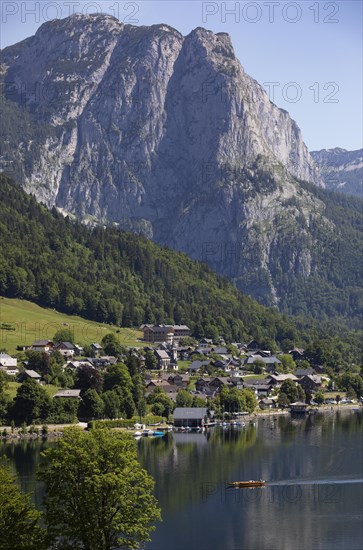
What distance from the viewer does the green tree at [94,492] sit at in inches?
1953

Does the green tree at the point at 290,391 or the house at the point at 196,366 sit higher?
the house at the point at 196,366

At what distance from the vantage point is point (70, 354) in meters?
181

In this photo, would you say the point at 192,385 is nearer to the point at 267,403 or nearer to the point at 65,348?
the point at 267,403

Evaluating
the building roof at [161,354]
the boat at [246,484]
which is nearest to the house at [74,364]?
the building roof at [161,354]

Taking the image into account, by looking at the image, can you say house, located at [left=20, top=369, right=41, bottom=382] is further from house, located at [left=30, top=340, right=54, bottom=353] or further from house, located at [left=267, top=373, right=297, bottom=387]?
house, located at [left=267, top=373, right=297, bottom=387]

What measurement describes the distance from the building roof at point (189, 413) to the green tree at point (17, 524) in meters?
98.3

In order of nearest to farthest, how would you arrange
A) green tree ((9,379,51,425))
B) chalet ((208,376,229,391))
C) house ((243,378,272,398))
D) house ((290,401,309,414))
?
green tree ((9,379,51,425)) < house ((290,401,309,414)) < chalet ((208,376,229,391)) < house ((243,378,272,398))

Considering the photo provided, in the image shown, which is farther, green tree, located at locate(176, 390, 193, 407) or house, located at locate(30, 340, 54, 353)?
house, located at locate(30, 340, 54, 353)

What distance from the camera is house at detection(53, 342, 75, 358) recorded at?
181m

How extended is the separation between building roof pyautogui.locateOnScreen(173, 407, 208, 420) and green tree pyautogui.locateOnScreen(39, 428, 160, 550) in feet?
318

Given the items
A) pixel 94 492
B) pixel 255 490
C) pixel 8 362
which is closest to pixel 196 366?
pixel 8 362

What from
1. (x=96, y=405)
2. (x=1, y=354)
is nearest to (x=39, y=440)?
(x=96, y=405)

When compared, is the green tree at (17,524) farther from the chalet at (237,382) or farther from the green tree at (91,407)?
the chalet at (237,382)

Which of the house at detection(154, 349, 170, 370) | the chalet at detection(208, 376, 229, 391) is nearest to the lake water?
the chalet at detection(208, 376, 229, 391)
